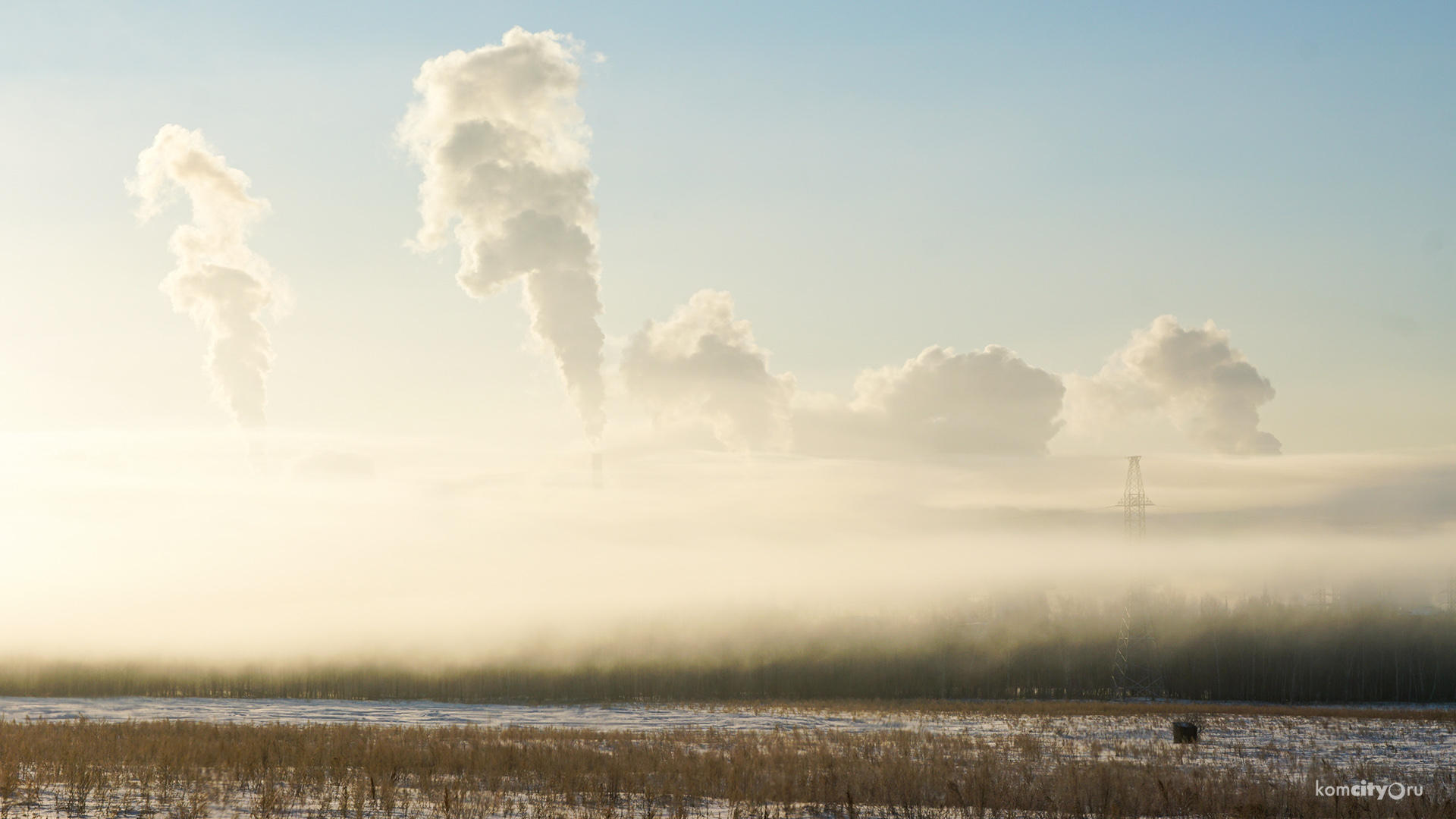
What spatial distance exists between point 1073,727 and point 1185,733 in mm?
11959

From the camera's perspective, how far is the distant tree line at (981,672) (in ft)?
465

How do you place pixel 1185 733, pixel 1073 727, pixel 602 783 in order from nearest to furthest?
pixel 602 783 → pixel 1185 733 → pixel 1073 727

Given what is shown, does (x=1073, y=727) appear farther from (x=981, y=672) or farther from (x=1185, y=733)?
(x=981, y=672)

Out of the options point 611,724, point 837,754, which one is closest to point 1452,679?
point 611,724

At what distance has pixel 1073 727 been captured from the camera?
5412cm

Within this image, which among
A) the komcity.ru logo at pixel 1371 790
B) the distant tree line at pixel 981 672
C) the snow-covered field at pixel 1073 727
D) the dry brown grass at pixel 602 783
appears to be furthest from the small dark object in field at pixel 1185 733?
the distant tree line at pixel 981 672

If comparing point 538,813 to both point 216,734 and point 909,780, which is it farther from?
point 216,734

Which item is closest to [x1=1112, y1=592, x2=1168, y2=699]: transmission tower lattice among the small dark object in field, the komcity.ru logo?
the small dark object in field

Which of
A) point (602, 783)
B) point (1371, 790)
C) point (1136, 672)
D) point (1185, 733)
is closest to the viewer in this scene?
point (1371, 790)

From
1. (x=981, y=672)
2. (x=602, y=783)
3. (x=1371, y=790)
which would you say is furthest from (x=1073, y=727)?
(x=981, y=672)

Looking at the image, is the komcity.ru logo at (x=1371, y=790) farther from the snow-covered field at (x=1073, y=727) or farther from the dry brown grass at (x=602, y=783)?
the snow-covered field at (x=1073, y=727)

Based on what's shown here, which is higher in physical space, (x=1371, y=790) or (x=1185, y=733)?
(x=1371, y=790)

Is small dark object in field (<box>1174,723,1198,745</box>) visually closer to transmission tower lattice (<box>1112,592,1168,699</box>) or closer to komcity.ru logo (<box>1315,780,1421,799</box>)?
komcity.ru logo (<box>1315,780,1421,799</box>)

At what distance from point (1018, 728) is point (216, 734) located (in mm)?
39437
